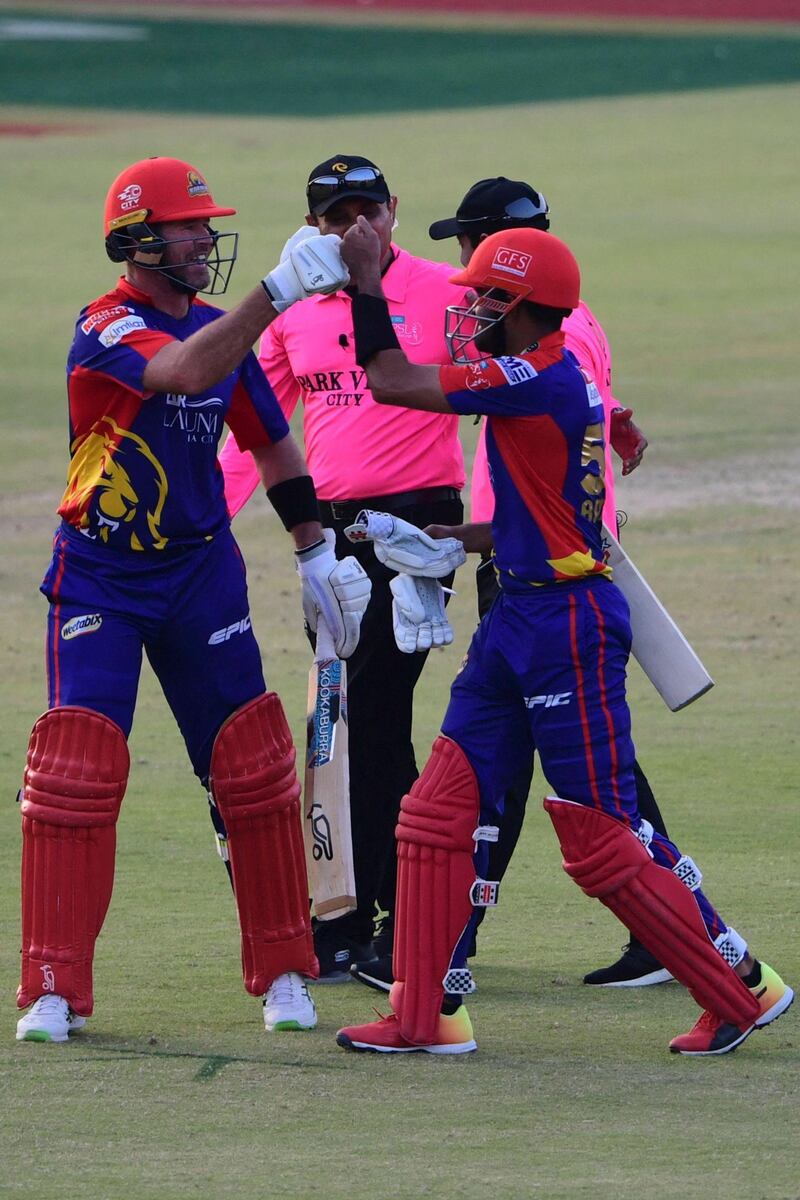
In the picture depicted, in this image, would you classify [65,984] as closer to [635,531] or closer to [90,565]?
[90,565]

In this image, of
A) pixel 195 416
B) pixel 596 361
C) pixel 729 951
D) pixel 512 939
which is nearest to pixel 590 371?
pixel 596 361

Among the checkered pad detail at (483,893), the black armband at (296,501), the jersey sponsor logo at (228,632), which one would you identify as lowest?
the checkered pad detail at (483,893)

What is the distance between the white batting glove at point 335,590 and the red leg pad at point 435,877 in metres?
0.60

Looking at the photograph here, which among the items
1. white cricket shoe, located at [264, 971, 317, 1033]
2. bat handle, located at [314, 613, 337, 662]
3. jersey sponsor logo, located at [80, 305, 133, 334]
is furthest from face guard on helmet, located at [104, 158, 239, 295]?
white cricket shoe, located at [264, 971, 317, 1033]

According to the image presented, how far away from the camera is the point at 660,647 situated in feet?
17.9

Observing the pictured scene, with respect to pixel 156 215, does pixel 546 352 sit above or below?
below

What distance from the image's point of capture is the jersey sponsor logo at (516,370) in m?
4.73

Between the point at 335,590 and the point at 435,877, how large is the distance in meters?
0.85

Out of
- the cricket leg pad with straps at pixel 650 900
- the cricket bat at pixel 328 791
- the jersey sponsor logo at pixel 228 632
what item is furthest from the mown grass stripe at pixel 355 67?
the cricket leg pad with straps at pixel 650 900

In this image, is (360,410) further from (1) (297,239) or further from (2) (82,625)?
(2) (82,625)

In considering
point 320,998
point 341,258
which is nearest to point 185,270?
point 341,258

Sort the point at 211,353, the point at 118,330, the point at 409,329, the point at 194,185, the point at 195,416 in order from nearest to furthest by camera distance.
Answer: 1. the point at 211,353
2. the point at 118,330
3. the point at 195,416
4. the point at 194,185
5. the point at 409,329

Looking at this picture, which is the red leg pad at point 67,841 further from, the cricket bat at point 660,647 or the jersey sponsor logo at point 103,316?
the cricket bat at point 660,647

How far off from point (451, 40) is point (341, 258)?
108 ft
